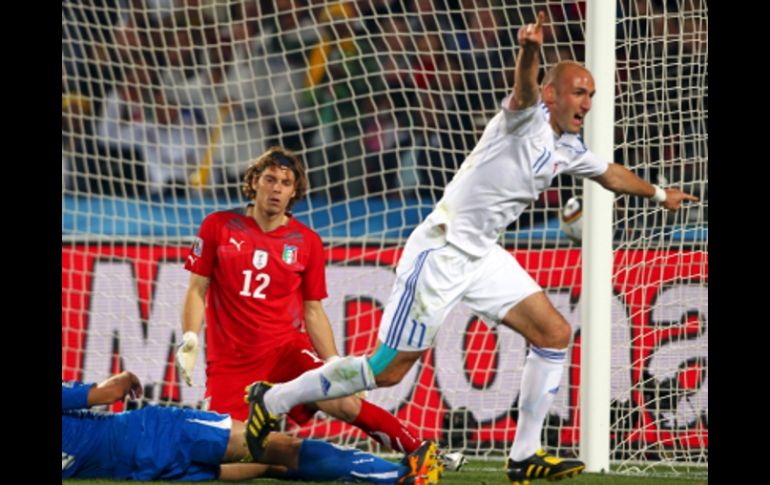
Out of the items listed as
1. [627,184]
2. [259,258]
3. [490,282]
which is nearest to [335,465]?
[490,282]

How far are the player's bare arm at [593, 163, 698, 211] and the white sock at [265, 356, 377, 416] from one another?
48.5 inches

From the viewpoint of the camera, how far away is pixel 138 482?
17.6 feet

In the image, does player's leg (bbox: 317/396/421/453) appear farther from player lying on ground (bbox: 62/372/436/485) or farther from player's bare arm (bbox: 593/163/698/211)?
player's bare arm (bbox: 593/163/698/211)

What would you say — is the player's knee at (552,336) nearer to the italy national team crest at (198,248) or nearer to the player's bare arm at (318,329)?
the player's bare arm at (318,329)

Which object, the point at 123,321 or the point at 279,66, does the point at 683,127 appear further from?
the point at 123,321

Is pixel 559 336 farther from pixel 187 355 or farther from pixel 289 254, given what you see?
pixel 187 355

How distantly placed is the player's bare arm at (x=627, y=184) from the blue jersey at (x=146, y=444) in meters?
1.82

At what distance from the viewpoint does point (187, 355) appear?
5.75 m

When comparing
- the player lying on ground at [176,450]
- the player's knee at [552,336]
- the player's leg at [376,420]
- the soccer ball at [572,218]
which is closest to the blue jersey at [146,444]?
the player lying on ground at [176,450]

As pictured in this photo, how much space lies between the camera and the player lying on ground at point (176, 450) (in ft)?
17.7

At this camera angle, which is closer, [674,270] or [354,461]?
[354,461]

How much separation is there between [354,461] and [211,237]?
126 cm

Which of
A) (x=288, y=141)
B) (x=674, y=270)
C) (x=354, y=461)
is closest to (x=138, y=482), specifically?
(x=354, y=461)

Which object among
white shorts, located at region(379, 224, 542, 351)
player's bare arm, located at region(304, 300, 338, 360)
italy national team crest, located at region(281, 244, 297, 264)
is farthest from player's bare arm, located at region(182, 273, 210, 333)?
white shorts, located at region(379, 224, 542, 351)
